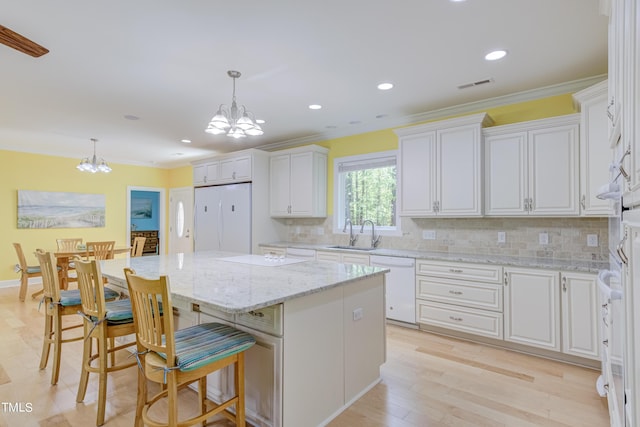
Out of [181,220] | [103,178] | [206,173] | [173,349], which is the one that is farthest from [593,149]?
[103,178]

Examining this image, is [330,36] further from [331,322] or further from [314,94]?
[331,322]

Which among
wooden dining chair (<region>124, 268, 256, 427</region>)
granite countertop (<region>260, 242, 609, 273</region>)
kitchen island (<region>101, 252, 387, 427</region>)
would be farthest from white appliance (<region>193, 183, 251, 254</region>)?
wooden dining chair (<region>124, 268, 256, 427</region>)

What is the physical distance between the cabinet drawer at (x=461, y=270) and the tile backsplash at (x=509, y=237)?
52 centimetres

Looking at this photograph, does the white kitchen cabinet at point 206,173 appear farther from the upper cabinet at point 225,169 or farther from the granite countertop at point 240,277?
the granite countertop at point 240,277

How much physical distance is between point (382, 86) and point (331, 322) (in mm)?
2365

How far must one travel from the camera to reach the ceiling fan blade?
86.5 inches

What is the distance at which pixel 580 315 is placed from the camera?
2719 millimetres

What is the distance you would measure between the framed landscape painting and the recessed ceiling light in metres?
7.40

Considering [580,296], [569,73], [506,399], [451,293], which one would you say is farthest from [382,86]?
[506,399]

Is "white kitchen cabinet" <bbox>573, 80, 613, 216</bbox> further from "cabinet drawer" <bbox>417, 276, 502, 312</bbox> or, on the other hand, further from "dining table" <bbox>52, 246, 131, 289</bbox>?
"dining table" <bbox>52, 246, 131, 289</bbox>

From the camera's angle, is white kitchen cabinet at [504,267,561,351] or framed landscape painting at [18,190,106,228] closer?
white kitchen cabinet at [504,267,561,351]

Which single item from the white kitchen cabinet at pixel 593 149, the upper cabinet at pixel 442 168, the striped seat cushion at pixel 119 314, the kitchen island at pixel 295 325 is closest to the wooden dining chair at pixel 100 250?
the kitchen island at pixel 295 325

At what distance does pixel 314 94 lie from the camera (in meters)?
3.46

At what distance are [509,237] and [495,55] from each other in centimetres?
189
